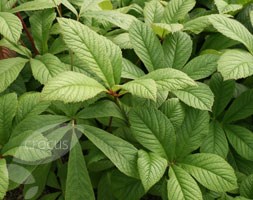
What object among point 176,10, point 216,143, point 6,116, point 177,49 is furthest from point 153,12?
point 6,116

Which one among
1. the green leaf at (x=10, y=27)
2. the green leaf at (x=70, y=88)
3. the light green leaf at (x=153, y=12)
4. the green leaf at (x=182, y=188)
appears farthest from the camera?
the light green leaf at (x=153, y=12)

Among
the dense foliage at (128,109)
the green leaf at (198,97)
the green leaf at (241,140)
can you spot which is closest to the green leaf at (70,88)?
the dense foliage at (128,109)

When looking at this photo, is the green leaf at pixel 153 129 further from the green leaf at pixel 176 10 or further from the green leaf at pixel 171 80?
the green leaf at pixel 176 10

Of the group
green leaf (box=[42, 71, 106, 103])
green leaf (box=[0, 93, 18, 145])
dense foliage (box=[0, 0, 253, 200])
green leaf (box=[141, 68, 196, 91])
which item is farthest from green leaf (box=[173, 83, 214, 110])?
green leaf (box=[0, 93, 18, 145])

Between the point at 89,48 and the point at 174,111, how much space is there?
1.02 feet

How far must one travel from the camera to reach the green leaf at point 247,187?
110cm

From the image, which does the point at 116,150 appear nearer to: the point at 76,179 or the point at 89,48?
the point at 76,179

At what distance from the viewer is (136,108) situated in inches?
41.2

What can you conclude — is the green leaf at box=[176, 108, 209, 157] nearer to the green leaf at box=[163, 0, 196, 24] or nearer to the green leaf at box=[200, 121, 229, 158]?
the green leaf at box=[200, 121, 229, 158]

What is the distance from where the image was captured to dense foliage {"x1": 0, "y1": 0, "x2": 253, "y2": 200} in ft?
3.17

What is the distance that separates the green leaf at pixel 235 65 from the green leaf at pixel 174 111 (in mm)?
160

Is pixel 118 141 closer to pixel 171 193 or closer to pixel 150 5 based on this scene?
pixel 171 193

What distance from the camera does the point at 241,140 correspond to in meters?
1.17

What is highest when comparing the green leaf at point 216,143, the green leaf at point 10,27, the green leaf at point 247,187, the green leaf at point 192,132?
the green leaf at point 10,27
